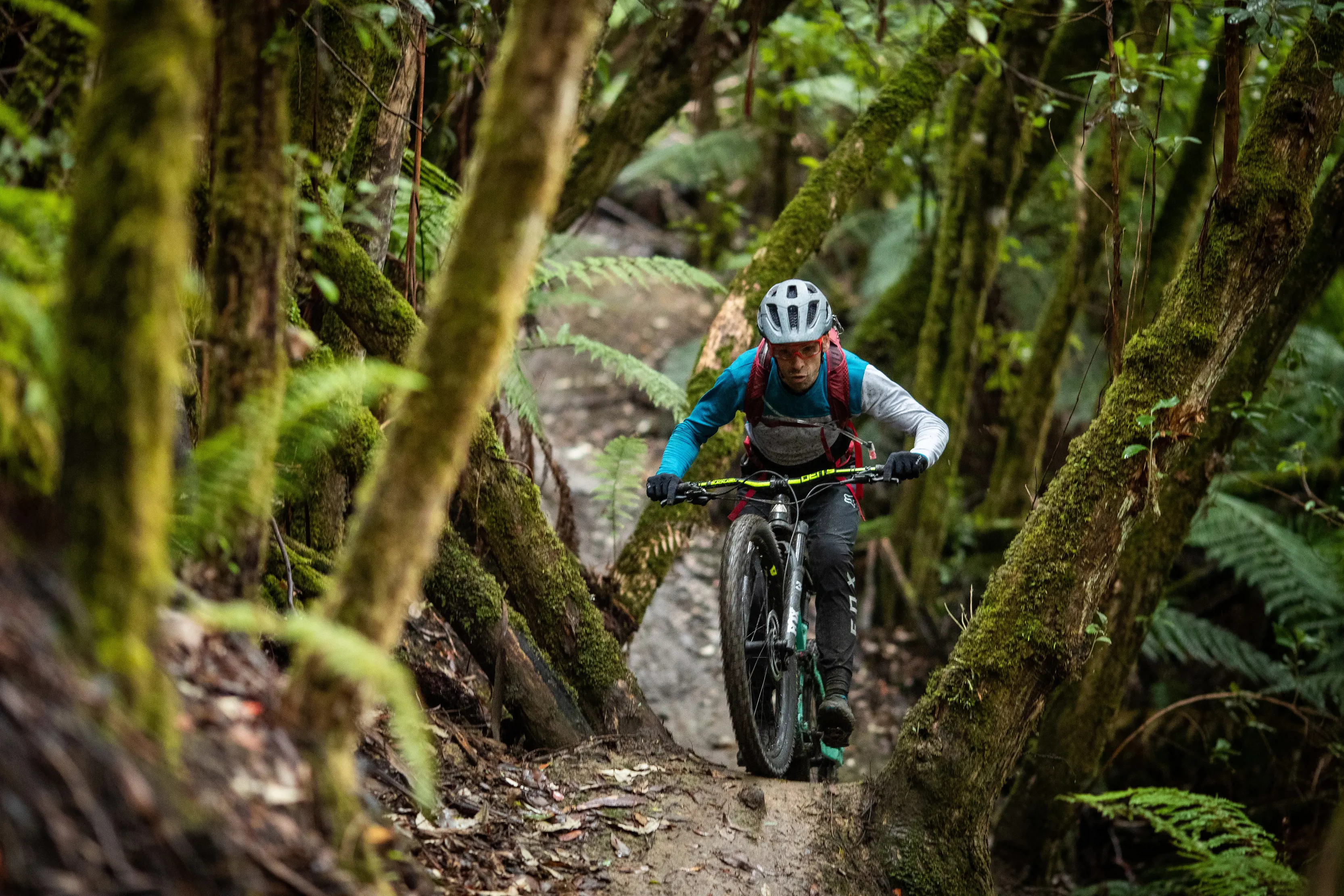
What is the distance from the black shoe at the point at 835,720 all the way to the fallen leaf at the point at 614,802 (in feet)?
3.72

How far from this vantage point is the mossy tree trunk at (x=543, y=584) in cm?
449

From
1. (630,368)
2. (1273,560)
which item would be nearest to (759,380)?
(630,368)

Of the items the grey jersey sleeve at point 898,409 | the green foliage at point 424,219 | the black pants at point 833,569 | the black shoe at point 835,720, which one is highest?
the green foliage at point 424,219

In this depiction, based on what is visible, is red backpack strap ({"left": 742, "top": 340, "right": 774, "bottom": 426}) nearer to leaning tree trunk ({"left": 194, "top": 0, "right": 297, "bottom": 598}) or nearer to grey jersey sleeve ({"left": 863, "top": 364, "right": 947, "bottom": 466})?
grey jersey sleeve ({"left": 863, "top": 364, "right": 947, "bottom": 466})

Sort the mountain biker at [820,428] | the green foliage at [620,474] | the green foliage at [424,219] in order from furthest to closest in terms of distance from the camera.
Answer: the green foliage at [620,474], the green foliage at [424,219], the mountain biker at [820,428]

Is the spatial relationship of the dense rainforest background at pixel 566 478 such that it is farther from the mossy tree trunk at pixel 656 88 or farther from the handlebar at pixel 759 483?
the handlebar at pixel 759 483

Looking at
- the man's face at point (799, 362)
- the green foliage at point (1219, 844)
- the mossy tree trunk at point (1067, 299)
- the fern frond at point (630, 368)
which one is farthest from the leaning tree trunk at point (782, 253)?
the green foliage at point (1219, 844)

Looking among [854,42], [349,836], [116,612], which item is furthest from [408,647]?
[854,42]

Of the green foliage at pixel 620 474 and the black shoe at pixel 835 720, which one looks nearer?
the black shoe at pixel 835 720

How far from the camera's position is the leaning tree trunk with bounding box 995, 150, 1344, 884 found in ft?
17.4

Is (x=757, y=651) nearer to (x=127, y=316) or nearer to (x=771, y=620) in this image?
(x=771, y=620)

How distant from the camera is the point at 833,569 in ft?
15.7

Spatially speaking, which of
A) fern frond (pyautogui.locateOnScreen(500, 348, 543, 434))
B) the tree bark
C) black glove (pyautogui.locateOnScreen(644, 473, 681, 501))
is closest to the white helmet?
black glove (pyautogui.locateOnScreen(644, 473, 681, 501))

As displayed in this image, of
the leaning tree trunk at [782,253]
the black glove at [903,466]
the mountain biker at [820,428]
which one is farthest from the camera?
the leaning tree trunk at [782,253]
